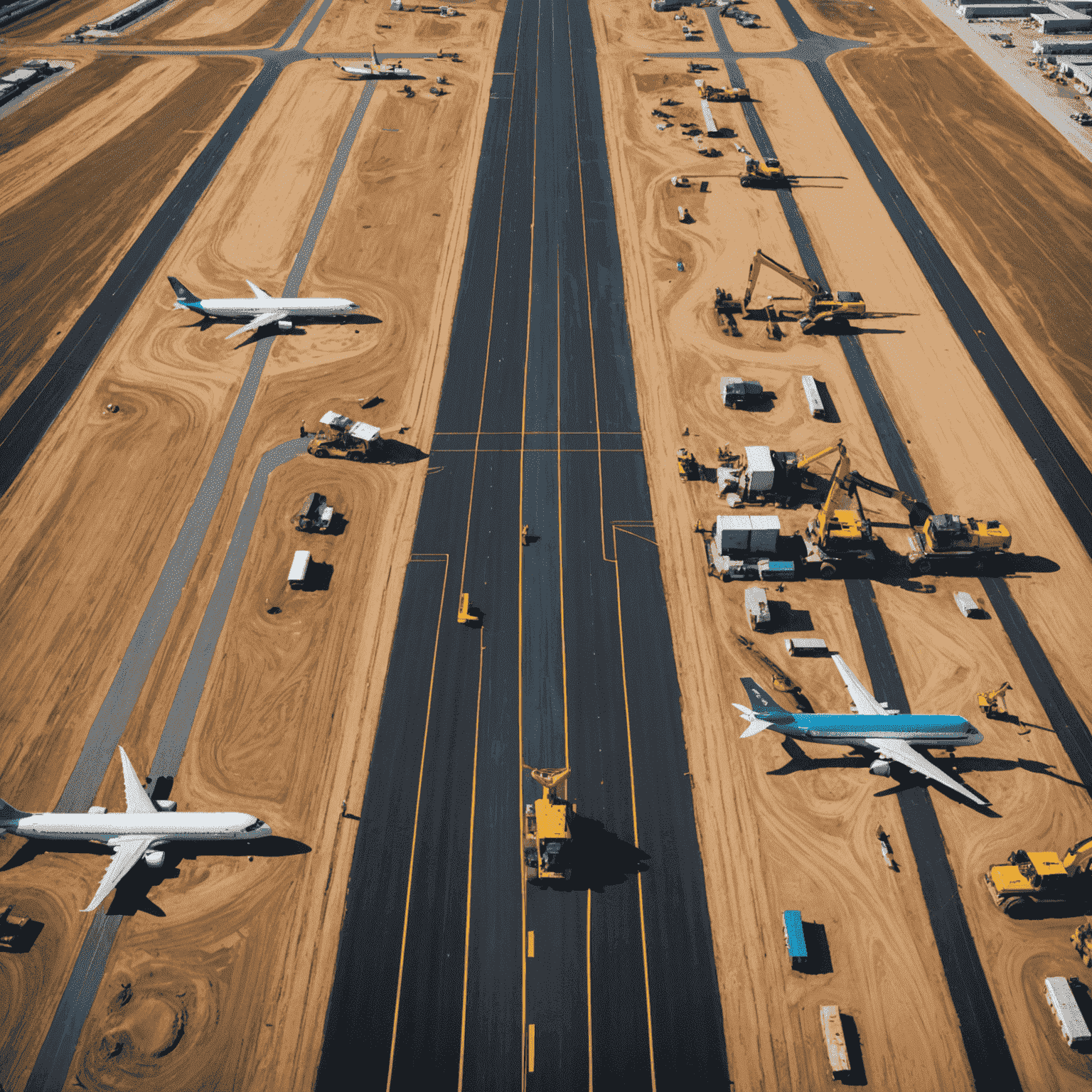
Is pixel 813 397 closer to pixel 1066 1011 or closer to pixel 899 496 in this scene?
pixel 899 496

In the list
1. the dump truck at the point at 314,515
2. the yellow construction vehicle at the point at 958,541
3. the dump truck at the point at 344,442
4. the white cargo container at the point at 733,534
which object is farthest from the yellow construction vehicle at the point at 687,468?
the dump truck at the point at 314,515

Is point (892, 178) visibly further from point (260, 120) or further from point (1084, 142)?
point (260, 120)

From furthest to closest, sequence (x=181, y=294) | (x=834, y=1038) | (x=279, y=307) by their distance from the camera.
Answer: (x=181, y=294), (x=279, y=307), (x=834, y=1038)

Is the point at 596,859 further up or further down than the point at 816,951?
further up

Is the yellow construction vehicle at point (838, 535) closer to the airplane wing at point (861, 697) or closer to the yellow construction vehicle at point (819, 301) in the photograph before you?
the airplane wing at point (861, 697)

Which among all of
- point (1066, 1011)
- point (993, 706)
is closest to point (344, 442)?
point (993, 706)

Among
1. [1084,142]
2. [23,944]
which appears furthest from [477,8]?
[23,944]
